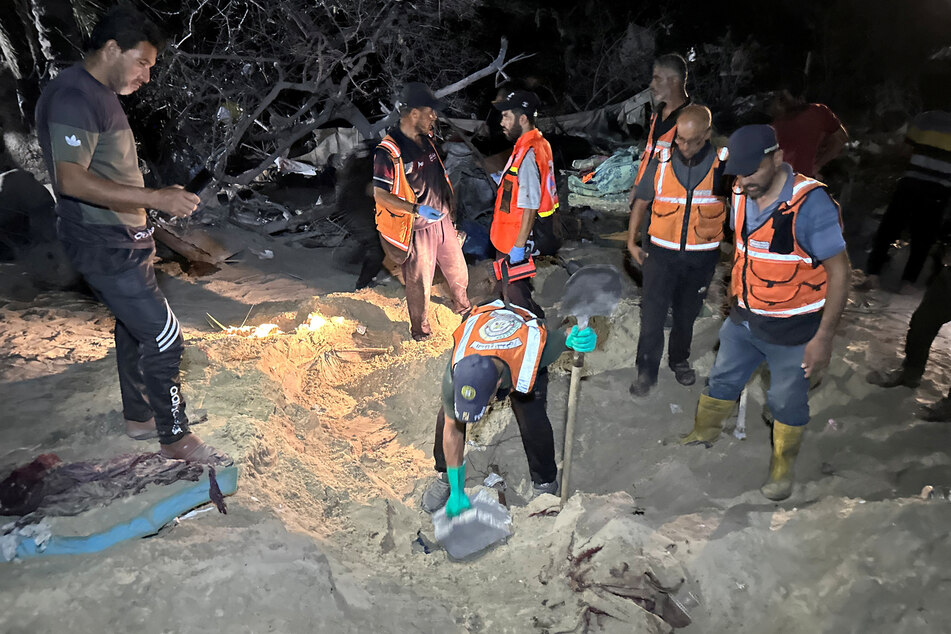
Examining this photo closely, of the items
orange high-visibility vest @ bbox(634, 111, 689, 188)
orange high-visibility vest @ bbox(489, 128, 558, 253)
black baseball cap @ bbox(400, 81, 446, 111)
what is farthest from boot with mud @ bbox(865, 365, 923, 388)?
black baseball cap @ bbox(400, 81, 446, 111)

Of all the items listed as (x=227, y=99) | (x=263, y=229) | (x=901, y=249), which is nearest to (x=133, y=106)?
(x=227, y=99)

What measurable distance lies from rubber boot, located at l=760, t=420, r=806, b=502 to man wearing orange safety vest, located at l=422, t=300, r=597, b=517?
118cm

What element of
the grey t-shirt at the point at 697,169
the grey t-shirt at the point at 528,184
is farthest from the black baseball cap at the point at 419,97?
the grey t-shirt at the point at 697,169

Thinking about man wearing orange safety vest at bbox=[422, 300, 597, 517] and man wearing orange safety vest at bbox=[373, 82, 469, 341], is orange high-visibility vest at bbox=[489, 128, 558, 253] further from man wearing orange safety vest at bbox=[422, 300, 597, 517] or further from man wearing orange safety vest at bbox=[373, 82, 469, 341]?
man wearing orange safety vest at bbox=[422, 300, 597, 517]

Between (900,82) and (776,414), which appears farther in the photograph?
(900,82)

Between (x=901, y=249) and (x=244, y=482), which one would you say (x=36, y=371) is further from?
(x=901, y=249)

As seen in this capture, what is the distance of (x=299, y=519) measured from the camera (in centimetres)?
298

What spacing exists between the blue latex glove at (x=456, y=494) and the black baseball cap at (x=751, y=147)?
2016 mm

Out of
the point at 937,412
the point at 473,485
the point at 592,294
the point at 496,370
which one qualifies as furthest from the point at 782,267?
the point at 473,485

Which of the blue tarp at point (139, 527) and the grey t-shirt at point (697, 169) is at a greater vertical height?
the grey t-shirt at point (697, 169)

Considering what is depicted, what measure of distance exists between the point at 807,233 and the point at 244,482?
307 centimetres

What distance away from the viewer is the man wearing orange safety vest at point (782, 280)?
8.39 ft

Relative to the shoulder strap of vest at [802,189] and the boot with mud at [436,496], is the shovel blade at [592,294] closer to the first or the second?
the shoulder strap of vest at [802,189]

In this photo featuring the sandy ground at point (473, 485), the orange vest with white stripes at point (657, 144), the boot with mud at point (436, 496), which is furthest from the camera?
the orange vest with white stripes at point (657, 144)
